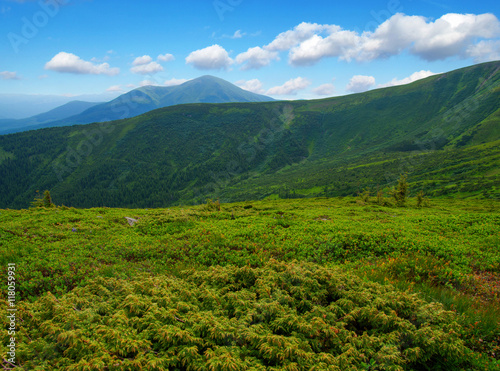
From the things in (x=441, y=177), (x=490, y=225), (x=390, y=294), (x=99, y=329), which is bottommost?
(x=441, y=177)

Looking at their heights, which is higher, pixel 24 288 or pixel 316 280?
pixel 316 280

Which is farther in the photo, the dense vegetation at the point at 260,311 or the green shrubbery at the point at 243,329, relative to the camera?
the dense vegetation at the point at 260,311

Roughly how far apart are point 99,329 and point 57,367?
32.1 inches

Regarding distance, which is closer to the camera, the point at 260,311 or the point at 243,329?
the point at 243,329

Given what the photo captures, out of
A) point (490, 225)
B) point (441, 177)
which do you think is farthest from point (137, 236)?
point (441, 177)

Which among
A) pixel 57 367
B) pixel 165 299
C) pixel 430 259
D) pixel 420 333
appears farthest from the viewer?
pixel 430 259

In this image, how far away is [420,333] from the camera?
5344 millimetres

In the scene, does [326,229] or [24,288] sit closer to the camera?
[24,288]

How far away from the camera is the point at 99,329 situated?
5.12 metres

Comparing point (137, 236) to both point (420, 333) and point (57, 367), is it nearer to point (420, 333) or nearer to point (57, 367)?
point (57, 367)

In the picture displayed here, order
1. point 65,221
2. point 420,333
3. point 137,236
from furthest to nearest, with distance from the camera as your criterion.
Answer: point 65,221, point 137,236, point 420,333

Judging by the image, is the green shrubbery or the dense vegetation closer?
the green shrubbery

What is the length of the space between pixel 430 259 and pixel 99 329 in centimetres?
1243

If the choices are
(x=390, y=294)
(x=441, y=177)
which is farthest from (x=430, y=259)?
(x=441, y=177)
